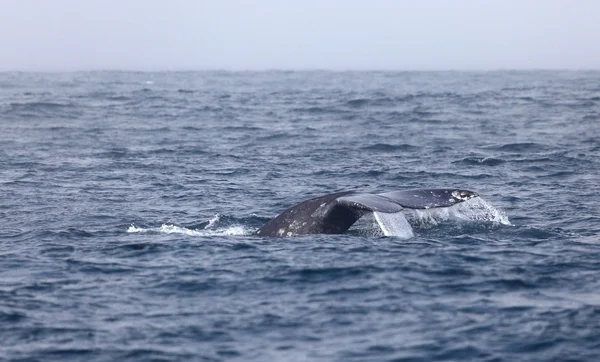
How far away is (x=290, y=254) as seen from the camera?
11.7 metres

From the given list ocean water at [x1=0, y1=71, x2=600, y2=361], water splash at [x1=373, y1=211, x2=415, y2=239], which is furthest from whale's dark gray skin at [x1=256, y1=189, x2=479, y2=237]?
water splash at [x1=373, y1=211, x2=415, y2=239]

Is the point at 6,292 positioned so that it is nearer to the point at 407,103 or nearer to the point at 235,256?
the point at 235,256

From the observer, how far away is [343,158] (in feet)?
77.7

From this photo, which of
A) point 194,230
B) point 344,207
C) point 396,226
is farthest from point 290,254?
point 194,230

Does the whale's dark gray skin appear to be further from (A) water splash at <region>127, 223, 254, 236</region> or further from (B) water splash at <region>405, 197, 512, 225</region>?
(B) water splash at <region>405, 197, 512, 225</region>

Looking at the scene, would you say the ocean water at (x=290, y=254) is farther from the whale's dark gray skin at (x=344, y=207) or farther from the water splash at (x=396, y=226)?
the whale's dark gray skin at (x=344, y=207)

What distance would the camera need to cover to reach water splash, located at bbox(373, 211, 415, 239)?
12.0 metres

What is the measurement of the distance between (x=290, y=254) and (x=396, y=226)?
1.58 meters

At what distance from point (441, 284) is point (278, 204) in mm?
6773

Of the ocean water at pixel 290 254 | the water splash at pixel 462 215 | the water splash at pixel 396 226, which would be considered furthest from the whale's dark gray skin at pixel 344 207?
the water splash at pixel 462 215

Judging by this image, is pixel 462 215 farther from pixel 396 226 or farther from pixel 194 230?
pixel 194 230

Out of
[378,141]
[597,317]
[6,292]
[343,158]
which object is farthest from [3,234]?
[378,141]

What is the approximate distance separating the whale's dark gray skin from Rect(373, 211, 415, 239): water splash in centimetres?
35

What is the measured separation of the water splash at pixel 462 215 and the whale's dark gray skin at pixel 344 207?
5.59ft
